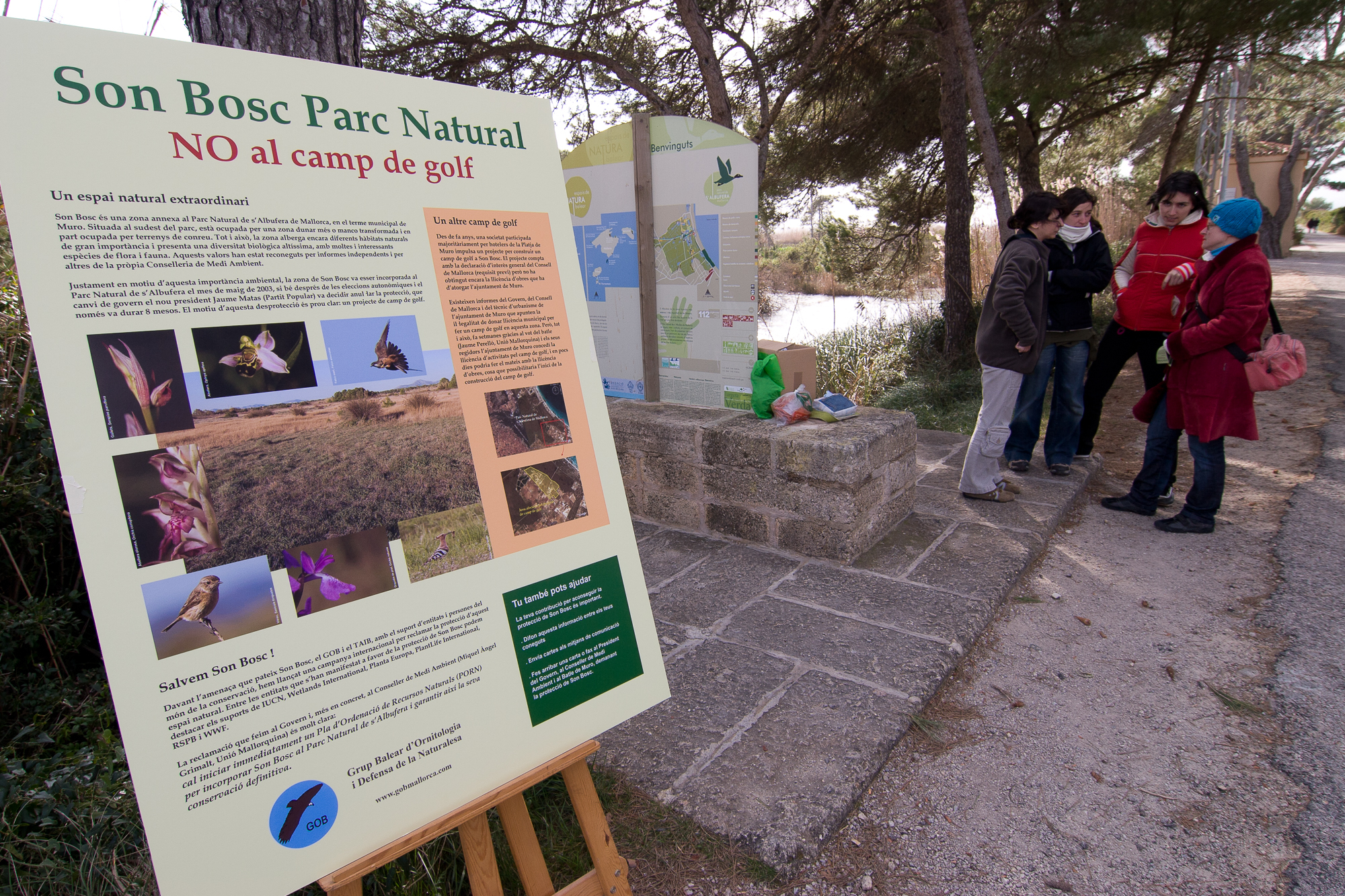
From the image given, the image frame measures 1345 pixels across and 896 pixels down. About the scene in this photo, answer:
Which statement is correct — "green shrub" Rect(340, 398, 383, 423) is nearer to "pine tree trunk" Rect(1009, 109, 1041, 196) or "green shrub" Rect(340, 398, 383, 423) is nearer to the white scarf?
the white scarf

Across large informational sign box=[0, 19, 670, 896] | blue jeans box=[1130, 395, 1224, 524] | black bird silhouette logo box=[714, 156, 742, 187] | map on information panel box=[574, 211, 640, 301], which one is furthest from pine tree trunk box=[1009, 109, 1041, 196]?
large informational sign box=[0, 19, 670, 896]

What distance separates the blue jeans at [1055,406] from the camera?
4445mm

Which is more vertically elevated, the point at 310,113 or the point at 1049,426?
the point at 310,113

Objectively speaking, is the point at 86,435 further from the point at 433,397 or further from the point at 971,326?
the point at 971,326

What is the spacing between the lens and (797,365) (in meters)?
4.28

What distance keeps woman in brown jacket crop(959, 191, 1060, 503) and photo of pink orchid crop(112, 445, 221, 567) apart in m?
3.67

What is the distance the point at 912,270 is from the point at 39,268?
391 inches

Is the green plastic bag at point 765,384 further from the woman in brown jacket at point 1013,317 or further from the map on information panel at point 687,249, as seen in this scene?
the woman in brown jacket at point 1013,317

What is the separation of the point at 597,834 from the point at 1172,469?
4.09m

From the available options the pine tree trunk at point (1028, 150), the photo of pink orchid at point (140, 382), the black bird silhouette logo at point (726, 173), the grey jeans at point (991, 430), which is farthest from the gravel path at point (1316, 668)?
the pine tree trunk at point (1028, 150)

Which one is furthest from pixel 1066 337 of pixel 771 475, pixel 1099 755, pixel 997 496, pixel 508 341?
pixel 508 341

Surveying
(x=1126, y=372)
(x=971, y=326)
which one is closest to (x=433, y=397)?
(x=971, y=326)

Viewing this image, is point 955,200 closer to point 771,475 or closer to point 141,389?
point 771,475

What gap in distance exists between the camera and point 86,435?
1076mm
